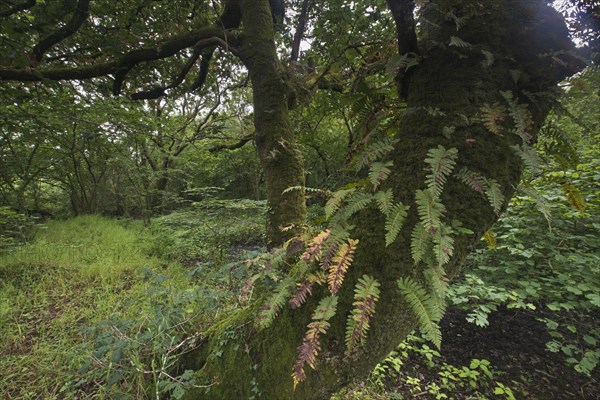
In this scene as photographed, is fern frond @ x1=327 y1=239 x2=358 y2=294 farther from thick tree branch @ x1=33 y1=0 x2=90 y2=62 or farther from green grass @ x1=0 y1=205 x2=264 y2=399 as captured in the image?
thick tree branch @ x1=33 y1=0 x2=90 y2=62

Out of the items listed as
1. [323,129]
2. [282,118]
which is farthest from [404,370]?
[323,129]

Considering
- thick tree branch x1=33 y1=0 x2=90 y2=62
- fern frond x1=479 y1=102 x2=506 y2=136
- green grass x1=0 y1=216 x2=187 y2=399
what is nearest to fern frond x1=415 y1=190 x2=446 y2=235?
fern frond x1=479 y1=102 x2=506 y2=136

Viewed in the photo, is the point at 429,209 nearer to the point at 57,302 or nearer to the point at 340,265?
the point at 340,265

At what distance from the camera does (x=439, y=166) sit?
1.18 metres

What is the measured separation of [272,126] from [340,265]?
2110 mm

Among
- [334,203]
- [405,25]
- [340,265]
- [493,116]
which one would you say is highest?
[405,25]

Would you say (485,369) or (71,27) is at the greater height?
(71,27)

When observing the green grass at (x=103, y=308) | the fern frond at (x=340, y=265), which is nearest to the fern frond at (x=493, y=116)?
the fern frond at (x=340, y=265)

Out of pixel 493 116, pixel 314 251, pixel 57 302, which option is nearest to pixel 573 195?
pixel 493 116

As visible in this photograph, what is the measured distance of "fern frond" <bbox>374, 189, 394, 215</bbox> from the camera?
4.04 feet

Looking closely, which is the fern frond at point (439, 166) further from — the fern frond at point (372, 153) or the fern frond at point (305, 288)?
the fern frond at point (305, 288)

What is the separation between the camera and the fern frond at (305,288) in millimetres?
1301

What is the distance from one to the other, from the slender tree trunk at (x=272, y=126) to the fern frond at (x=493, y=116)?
6.11ft

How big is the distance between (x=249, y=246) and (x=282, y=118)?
5.36 meters
